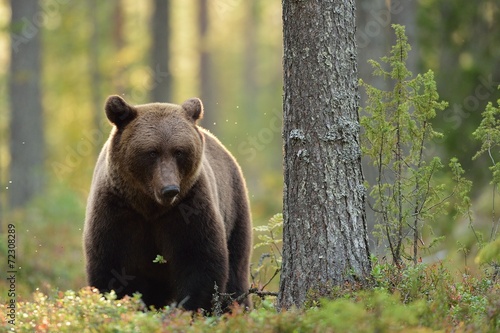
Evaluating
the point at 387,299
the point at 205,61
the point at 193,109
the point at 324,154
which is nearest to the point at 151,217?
the point at 193,109

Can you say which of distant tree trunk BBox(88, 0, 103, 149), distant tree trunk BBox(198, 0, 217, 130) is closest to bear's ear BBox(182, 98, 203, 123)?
distant tree trunk BBox(88, 0, 103, 149)

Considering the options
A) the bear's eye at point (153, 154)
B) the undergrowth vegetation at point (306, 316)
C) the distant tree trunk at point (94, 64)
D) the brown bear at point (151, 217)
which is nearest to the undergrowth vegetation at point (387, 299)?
the undergrowth vegetation at point (306, 316)

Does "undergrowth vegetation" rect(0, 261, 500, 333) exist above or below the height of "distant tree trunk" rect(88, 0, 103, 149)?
below

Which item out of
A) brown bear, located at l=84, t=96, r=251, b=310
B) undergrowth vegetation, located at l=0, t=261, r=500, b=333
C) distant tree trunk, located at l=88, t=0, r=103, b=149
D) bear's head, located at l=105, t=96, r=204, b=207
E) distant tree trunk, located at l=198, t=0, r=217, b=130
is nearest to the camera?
undergrowth vegetation, located at l=0, t=261, r=500, b=333

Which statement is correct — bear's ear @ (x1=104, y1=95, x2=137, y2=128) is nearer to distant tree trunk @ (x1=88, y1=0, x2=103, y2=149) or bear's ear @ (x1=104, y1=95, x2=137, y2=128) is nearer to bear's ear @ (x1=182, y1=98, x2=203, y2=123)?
bear's ear @ (x1=182, y1=98, x2=203, y2=123)

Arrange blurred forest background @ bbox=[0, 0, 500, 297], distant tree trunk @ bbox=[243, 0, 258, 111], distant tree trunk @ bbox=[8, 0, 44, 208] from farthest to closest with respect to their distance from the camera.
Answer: distant tree trunk @ bbox=[243, 0, 258, 111] → distant tree trunk @ bbox=[8, 0, 44, 208] → blurred forest background @ bbox=[0, 0, 500, 297]

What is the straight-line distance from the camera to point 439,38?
18.2 m

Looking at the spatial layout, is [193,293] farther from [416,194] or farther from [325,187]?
[416,194]

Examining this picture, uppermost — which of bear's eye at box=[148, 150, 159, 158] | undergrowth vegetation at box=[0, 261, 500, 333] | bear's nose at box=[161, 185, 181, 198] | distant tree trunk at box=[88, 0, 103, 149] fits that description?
distant tree trunk at box=[88, 0, 103, 149]

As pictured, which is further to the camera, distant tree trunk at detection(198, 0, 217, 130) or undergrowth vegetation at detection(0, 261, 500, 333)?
distant tree trunk at detection(198, 0, 217, 130)

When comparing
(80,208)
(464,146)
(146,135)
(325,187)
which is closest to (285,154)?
(325,187)

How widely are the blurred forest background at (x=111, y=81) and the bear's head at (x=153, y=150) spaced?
233 cm

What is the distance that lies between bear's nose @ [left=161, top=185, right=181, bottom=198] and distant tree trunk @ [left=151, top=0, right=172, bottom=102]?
13.8 m

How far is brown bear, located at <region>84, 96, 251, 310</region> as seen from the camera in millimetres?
6578
